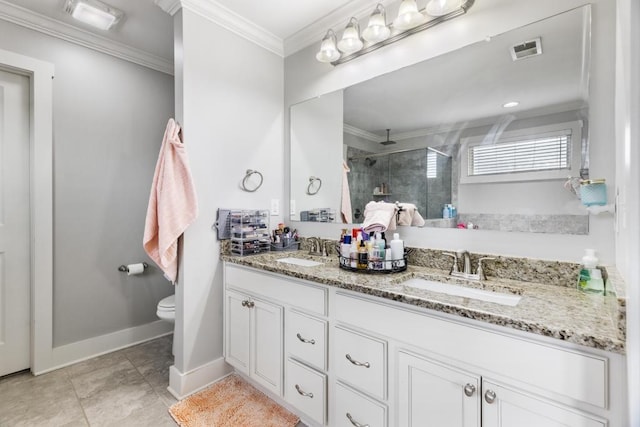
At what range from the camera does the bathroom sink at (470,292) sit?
4.08 feet

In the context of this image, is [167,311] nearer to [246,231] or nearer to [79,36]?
[246,231]

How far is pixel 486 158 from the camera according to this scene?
1496 millimetres

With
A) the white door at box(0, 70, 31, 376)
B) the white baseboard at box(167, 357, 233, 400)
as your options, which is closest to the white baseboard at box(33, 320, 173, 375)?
the white door at box(0, 70, 31, 376)

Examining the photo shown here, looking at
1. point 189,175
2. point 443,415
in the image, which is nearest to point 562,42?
point 443,415

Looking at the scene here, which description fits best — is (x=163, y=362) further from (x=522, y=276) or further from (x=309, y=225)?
(x=522, y=276)

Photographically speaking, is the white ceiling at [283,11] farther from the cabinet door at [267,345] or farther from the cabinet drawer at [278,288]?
the cabinet door at [267,345]

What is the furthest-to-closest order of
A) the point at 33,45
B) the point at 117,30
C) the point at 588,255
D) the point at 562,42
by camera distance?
1. the point at 117,30
2. the point at 33,45
3. the point at 562,42
4. the point at 588,255

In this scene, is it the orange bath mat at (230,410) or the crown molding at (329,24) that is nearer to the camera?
the orange bath mat at (230,410)

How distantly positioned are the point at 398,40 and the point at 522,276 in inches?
55.0

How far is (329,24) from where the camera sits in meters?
2.07

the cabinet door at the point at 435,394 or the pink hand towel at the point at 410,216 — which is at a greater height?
the pink hand towel at the point at 410,216

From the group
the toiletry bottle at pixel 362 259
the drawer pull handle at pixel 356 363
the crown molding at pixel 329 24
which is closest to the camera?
the drawer pull handle at pixel 356 363

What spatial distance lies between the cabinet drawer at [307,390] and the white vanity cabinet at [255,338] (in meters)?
0.08

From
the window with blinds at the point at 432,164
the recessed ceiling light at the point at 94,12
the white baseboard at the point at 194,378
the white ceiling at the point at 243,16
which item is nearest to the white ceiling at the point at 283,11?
the white ceiling at the point at 243,16
